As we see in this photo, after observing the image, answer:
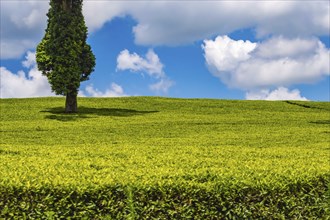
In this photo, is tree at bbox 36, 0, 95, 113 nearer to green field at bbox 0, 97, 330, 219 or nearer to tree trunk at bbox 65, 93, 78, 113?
tree trunk at bbox 65, 93, 78, 113

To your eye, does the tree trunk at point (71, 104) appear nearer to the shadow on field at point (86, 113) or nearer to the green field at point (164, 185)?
the shadow on field at point (86, 113)

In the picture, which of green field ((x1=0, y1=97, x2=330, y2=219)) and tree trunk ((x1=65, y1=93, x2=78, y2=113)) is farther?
tree trunk ((x1=65, y1=93, x2=78, y2=113))

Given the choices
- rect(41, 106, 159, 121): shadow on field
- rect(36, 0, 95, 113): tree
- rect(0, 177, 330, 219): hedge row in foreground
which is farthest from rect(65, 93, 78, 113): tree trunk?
rect(0, 177, 330, 219): hedge row in foreground

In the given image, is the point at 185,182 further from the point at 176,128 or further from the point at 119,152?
the point at 176,128

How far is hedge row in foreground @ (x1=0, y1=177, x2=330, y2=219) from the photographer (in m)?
7.64

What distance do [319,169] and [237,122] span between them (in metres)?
22.4

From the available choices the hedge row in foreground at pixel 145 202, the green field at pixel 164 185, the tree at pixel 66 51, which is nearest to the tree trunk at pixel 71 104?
the tree at pixel 66 51

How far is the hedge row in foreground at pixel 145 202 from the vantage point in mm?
7645

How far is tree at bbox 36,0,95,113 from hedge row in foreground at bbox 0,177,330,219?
29.6m

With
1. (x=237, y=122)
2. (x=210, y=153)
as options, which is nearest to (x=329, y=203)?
(x=210, y=153)

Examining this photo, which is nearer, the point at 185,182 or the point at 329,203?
the point at 185,182

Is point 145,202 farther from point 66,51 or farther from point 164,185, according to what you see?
point 66,51

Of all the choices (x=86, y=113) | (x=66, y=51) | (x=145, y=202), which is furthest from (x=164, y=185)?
(x=66, y=51)

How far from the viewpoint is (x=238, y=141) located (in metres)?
20.2
